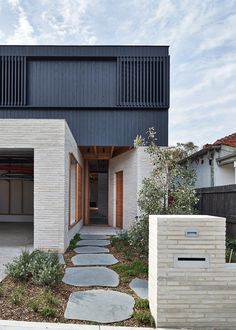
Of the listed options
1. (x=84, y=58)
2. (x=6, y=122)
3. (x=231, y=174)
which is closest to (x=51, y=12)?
(x=84, y=58)

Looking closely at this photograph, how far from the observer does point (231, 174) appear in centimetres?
1113

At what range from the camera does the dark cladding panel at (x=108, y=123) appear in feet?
38.7

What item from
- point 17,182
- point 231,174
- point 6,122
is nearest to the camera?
point 6,122

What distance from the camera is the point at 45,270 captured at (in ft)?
16.9

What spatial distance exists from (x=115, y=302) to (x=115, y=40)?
34.5 ft

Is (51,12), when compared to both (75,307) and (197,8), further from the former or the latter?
(75,307)

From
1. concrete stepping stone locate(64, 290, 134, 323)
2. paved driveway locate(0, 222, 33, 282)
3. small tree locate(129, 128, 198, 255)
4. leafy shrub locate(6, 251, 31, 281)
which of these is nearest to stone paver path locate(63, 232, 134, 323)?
concrete stepping stone locate(64, 290, 134, 323)

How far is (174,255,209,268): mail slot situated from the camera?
394 cm

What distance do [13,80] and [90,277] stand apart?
8828 mm

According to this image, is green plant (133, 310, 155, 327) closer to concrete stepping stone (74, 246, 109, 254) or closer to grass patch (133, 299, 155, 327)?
grass patch (133, 299, 155, 327)

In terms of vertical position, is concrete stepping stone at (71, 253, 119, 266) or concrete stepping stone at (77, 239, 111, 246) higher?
concrete stepping stone at (71, 253, 119, 266)

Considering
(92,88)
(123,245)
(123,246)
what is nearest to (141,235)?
(123,246)

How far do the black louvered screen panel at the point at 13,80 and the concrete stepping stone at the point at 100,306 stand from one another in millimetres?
8859

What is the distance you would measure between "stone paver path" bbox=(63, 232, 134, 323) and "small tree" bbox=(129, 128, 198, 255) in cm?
101
